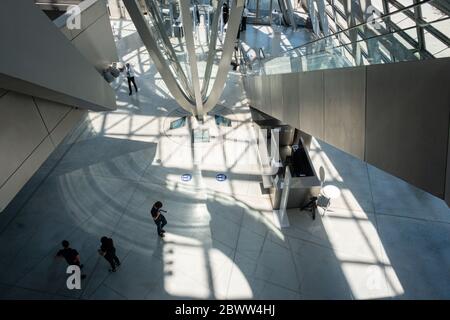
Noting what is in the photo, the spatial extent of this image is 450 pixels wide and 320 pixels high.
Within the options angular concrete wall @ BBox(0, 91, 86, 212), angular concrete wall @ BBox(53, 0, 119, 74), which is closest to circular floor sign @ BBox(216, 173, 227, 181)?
angular concrete wall @ BBox(53, 0, 119, 74)

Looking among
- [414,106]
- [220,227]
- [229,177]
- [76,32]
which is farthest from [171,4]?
[414,106]

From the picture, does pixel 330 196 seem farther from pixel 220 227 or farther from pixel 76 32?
pixel 76 32

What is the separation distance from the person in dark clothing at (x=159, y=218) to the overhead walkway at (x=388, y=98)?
5.19 metres

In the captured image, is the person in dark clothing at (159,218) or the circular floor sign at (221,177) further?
the circular floor sign at (221,177)

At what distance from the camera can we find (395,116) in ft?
12.3

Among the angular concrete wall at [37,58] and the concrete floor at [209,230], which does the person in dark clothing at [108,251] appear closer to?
the concrete floor at [209,230]

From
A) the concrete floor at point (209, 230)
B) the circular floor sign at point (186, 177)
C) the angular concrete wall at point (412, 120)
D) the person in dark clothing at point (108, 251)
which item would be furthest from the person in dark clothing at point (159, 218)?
the angular concrete wall at point (412, 120)

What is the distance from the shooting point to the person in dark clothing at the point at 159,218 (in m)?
9.77

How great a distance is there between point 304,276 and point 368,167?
21.0ft

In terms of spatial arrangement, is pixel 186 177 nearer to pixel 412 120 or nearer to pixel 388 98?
pixel 388 98

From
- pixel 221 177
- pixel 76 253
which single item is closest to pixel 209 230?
pixel 221 177

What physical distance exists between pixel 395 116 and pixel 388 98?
0.80 ft

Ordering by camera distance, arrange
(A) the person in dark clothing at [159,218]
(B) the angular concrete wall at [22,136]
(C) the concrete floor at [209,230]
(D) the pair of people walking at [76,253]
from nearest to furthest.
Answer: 1. (B) the angular concrete wall at [22,136]
2. (D) the pair of people walking at [76,253]
3. (C) the concrete floor at [209,230]
4. (A) the person in dark clothing at [159,218]
